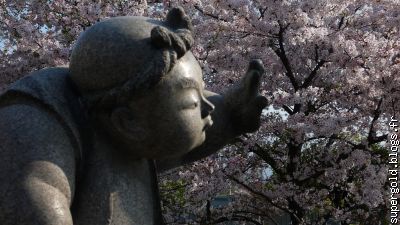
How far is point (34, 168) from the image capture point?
185 cm

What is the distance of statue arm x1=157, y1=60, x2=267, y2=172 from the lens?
7.88ft

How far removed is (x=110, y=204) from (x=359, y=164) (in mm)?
6208

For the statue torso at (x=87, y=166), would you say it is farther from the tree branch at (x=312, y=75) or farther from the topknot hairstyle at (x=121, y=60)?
the tree branch at (x=312, y=75)

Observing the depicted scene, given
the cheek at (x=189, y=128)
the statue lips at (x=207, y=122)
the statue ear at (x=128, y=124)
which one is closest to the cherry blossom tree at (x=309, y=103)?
the statue lips at (x=207, y=122)

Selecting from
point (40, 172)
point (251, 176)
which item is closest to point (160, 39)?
point (40, 172)

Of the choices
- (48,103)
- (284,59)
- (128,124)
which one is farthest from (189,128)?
(284,59)

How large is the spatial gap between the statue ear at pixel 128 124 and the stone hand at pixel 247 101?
21.9 inches

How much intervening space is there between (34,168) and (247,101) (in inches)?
39.5

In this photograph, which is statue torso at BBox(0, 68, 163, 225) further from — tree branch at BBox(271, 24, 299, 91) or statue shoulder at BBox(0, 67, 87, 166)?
tree branch at BBox(271, 24, 299, 91)

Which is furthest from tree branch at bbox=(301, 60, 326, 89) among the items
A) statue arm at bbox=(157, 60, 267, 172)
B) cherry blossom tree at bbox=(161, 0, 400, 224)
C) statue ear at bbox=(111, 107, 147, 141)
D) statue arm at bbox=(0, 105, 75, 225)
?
statue arm at bbox=(0, 105, 75, 225)

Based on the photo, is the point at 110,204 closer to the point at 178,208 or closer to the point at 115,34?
the point at 115,34

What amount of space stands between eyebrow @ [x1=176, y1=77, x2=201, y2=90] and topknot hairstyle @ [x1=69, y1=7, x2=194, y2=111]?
0.22ft

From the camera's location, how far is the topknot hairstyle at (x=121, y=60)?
1999mm

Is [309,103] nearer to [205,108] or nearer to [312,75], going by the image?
[312,75]
